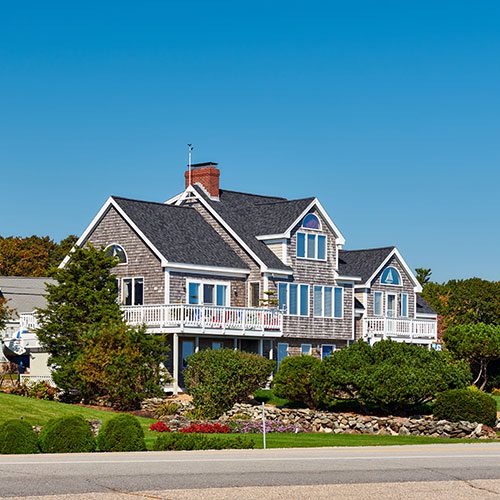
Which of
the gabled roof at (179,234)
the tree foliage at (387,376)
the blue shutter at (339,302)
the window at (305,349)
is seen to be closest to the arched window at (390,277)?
the blue shutter at (339,302)

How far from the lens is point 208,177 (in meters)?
59.6

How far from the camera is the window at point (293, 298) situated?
2207 inches

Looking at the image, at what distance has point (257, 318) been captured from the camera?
53.3 meters

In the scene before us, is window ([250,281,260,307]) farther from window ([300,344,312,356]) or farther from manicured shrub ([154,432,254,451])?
manicured shrub ([154,432,254,451])

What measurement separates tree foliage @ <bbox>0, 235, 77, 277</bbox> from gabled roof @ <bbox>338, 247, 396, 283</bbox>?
42.5 metres

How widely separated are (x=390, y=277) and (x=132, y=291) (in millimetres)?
17245

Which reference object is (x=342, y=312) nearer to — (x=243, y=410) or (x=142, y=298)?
(x=142, y=298)

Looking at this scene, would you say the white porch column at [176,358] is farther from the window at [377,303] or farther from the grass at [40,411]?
the window at [377,303]

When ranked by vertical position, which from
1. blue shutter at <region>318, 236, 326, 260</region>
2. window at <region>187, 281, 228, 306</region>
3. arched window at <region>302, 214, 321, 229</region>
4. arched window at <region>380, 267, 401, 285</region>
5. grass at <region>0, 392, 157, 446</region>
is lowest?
grass at <region>0, 392, 157, 446</region>

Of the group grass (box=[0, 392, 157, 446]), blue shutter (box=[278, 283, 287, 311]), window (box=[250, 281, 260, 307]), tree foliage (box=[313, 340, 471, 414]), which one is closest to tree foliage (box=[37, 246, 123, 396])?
grass (box=[0, 392, 157, 446])

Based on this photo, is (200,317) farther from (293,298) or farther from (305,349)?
(305,349)

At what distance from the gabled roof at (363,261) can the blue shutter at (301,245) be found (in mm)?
4305

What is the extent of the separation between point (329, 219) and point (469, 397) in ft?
69.4

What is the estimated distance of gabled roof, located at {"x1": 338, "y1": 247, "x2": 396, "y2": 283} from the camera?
6238cm
